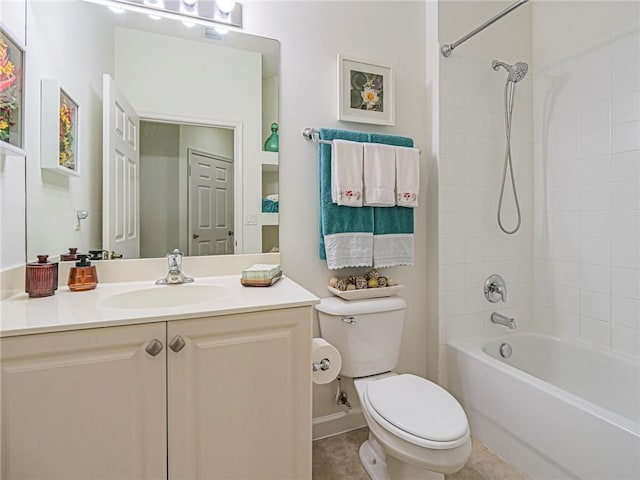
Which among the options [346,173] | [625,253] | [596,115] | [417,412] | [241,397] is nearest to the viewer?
[241,397]

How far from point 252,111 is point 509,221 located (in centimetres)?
159

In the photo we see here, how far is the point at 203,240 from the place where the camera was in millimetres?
1515

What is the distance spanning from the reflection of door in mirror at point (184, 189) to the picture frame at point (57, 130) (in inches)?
9.3

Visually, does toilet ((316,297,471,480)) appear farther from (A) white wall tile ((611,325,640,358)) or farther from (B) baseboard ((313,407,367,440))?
(A) white wall tile ((611,325,640,358))

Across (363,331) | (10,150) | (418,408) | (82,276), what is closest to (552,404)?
(418,408)

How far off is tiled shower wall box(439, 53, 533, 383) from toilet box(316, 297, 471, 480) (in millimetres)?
467

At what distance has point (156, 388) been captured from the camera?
97cm

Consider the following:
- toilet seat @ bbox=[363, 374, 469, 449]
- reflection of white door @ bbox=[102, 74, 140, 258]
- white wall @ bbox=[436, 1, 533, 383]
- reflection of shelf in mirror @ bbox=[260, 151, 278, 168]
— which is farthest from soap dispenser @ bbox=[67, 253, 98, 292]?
white wall @ bbox=[436, 1, 533, 383]

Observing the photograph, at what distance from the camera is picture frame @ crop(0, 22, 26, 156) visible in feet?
3.53

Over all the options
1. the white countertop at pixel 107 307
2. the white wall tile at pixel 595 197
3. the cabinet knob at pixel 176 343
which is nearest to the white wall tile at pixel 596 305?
the white wall tile at pixel 595 197

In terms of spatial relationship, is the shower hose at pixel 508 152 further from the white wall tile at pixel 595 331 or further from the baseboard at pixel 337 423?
the baseboard at pixel 337 423

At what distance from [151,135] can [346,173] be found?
846mm

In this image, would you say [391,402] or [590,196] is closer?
[391,402]

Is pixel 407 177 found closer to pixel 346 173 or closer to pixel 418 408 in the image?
pixel 346 173
